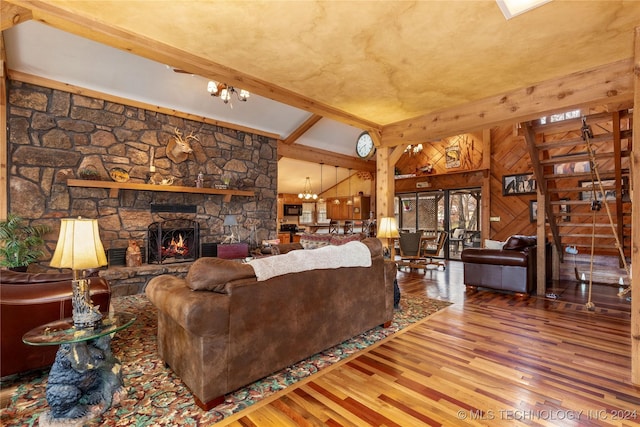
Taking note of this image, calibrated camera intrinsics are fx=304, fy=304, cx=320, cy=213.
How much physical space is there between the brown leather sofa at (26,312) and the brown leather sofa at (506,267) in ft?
16.9

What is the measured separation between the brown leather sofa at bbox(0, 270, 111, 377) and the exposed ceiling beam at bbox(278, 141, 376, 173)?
543cm

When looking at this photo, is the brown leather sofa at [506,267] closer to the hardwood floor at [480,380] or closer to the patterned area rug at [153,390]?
the hardwood floor at [480,380]

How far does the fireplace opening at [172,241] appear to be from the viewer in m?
5.29

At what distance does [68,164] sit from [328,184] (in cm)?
837

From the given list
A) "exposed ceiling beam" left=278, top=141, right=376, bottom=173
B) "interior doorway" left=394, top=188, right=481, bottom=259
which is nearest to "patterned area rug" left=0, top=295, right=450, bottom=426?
"exposed ceiling beam" left=278, top=141, right=376, bottom=173

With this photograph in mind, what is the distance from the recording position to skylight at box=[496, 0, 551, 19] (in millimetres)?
2018

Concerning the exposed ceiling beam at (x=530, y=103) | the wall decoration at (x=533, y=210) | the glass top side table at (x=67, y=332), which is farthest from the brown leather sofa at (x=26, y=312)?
the wall decoration at (x=533, y=210)

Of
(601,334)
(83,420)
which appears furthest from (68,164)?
(601,334)

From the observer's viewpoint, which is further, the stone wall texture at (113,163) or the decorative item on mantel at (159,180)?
the decorative item on mantel at (159,180)

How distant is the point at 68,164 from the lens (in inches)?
178

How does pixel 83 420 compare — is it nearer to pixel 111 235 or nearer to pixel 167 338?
pixel 167 338

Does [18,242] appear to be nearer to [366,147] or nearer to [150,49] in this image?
[150,49]

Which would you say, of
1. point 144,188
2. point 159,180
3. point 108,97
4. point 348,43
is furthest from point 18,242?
point 348,43

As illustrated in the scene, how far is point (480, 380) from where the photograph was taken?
2258mm
